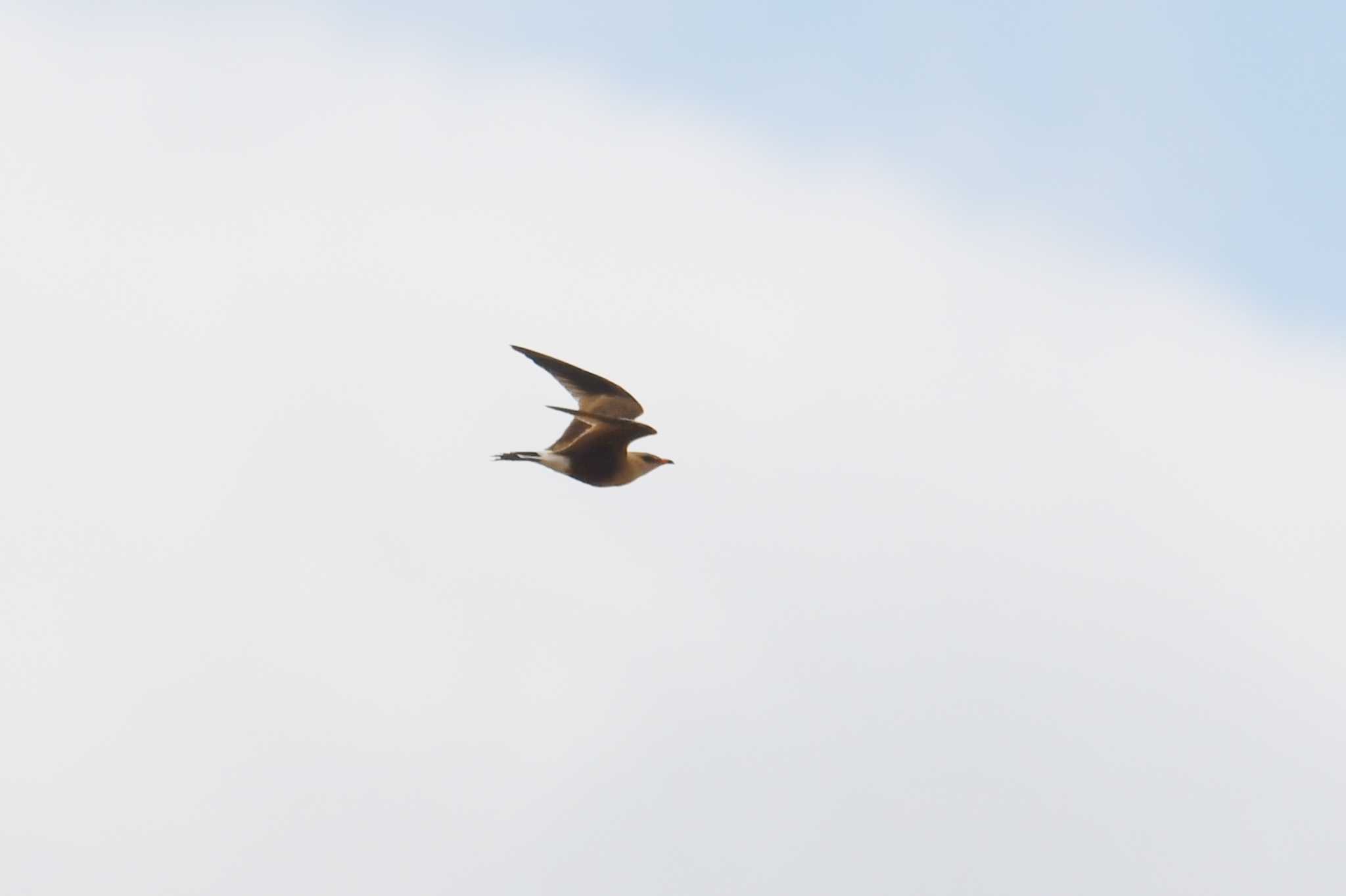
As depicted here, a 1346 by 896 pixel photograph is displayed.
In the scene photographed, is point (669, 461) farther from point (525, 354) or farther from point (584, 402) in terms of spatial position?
point (525, 354)

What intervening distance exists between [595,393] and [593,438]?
77 centimetres

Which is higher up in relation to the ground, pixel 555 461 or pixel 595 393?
pixel 595 393

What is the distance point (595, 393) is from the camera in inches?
835

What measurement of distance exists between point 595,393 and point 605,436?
2.62 feet

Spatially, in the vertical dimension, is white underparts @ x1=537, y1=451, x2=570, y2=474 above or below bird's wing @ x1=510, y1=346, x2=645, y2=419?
below

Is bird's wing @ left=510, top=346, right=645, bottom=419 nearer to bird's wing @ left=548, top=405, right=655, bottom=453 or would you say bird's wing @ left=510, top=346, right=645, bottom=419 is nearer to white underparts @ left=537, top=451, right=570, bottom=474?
bird's wing @ left=548, top=405, right=655, bottom=453

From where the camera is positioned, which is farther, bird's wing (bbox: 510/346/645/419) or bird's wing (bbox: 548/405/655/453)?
bird's wing (bbox: 510/346/645/419)

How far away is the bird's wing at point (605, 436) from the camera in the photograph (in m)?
20.0

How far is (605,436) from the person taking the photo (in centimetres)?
2066

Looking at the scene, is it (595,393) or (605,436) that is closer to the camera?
(605,436)

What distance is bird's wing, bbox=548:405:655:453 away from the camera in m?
20.0

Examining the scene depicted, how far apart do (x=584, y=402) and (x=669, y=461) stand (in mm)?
1888

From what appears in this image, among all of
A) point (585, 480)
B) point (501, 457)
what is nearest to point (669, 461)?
point (585, 480)

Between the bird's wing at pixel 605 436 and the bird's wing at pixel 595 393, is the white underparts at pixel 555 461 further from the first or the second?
the bird's wing at pixel 595 393
